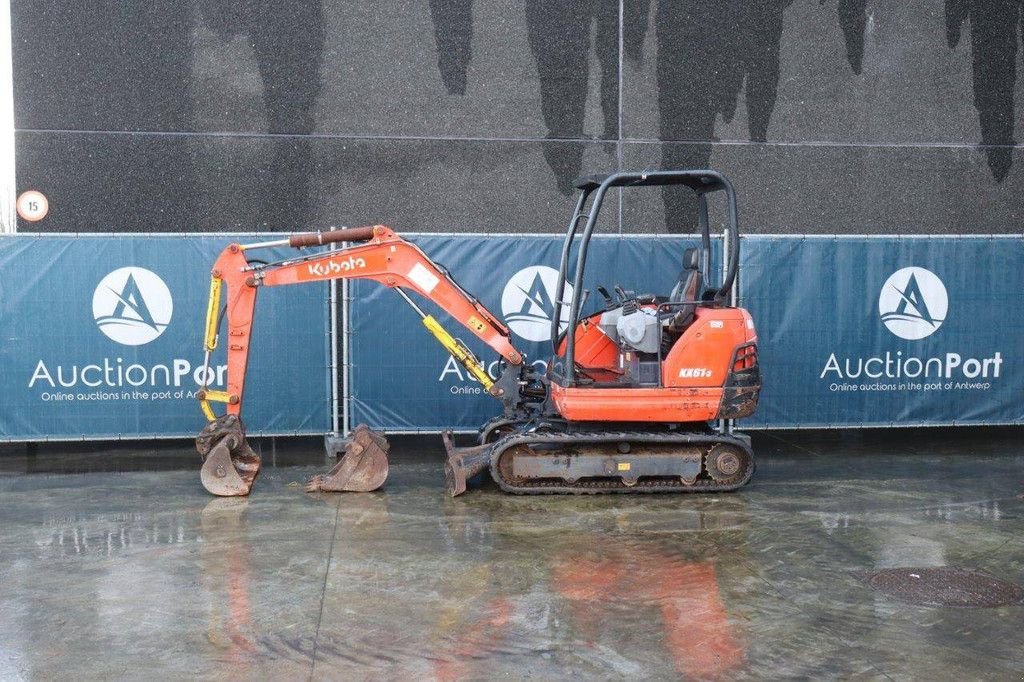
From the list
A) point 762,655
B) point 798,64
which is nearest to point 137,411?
point 762,655

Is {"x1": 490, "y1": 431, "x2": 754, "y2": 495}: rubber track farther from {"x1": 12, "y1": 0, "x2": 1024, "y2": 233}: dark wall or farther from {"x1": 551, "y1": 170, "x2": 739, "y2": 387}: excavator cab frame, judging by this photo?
{"x1": 12, "y1": 0, "x2": 1024, "y2": 233}: dark wall

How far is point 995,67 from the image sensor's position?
15.6 metres

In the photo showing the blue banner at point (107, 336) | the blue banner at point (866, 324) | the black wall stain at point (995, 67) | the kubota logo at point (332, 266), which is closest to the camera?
the kubota logo at point (332, 266)

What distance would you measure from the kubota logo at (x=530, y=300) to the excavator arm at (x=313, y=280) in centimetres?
159

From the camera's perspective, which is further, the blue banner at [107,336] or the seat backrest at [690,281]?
the blue banner at [107,336]

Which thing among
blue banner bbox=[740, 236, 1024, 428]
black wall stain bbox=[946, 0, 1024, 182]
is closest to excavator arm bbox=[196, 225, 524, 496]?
blue banner bbox=[740, 236, 1024, 428]

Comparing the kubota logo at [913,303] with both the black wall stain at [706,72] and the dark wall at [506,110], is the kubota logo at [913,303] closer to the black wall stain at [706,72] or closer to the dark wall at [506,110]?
the dark wall at [506,110]

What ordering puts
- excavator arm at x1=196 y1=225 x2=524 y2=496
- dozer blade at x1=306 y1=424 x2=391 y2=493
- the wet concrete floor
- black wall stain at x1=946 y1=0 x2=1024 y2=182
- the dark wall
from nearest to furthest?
the wet concrete floor < excavator arm at x1=196 y1=225 x2=524 y2=496 < dozer blade at x1=306 y1=424 x2=391 y2=493 < the dark wall < black wall stain at x1=946 y1=0 x2=1024 y2=182

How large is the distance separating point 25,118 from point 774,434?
10.5 meters

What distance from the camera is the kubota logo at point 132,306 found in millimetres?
11375

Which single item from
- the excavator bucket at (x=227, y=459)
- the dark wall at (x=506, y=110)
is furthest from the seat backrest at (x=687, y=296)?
the dark wall at (x=506, y=110)

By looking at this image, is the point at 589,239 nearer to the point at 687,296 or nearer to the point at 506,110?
the point at 687,296

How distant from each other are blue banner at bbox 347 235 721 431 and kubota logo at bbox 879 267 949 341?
3.16m

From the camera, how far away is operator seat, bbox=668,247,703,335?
32.7ft
